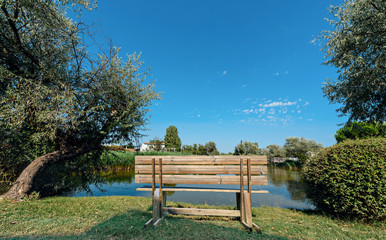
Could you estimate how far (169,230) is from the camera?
330cm

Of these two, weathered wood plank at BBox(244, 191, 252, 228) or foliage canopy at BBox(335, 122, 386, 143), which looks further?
foliage canopy at BBox(335, 122, 386, 143)

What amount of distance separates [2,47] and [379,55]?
15.6 m

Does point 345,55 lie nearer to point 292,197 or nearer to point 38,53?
point 292,197

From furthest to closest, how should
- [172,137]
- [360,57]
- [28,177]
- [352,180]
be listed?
1. [172,137]
2. [360,57]
3. [28,177]
4. [352,180]

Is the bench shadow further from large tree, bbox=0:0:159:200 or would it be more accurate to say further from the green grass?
large tree, bbox=0:0:159:200

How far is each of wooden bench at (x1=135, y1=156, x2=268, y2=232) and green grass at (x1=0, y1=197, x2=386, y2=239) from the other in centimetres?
26

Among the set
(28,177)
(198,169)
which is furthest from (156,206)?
(28,177)

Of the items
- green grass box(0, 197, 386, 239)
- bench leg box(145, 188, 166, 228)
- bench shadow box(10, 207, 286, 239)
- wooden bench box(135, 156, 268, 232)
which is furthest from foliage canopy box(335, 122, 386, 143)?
bench leg box(145, 188, 166, 228)

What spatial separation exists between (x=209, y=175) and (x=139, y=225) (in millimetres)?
1696

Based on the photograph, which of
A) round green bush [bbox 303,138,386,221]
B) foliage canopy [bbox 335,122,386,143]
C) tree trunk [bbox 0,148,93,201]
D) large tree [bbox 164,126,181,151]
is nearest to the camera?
round green bush [bbox 303,138,386,221]

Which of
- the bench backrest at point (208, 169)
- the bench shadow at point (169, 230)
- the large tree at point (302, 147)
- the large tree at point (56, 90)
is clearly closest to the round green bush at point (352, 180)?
the bench backrest at point (208, 169)

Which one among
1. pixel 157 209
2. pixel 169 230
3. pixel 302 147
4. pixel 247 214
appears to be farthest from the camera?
pixel 302 147

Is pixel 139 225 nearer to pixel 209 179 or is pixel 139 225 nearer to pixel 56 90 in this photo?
pixel 209 179

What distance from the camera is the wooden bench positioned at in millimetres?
3662
